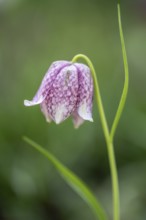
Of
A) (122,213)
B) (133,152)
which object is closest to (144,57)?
(133,152)

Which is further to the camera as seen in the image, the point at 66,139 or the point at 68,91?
the point at 66,139

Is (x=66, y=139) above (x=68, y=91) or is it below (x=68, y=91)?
below

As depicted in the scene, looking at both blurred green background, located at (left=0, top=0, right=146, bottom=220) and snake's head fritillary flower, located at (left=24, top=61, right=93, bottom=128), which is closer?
snake's head fritillary flower, located at (left=24, top=61, right=93, bottom=128)

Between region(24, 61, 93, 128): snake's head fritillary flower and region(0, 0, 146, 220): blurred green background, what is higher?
region(24, 61, 93, 128): snake's head fritillary flower

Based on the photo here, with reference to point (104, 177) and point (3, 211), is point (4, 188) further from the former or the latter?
point (104, 177)
